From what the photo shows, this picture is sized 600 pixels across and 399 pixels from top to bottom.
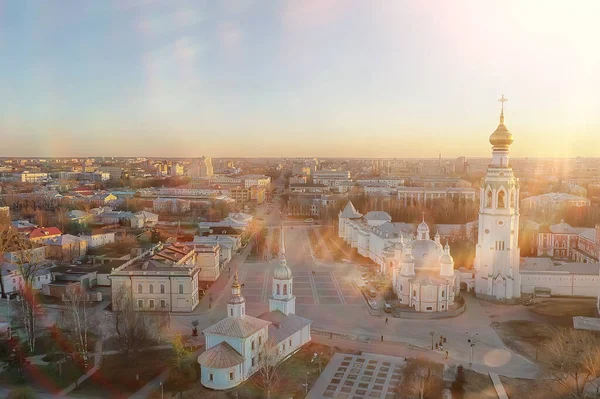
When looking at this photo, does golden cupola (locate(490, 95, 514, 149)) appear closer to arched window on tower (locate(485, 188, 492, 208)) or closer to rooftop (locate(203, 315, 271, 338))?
arched window on tower (locate(485, 188, 492, 208))

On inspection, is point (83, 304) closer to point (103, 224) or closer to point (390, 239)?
point (390, 239)

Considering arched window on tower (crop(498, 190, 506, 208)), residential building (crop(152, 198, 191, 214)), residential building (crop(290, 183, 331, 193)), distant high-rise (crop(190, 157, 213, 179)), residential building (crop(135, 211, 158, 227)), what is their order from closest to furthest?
arched window on tower (crop(498, 190, 506, 208))
residential building (crop(135, 211, 158, 227))
residential building (crop(152, 198, 191, 214))
residential building (crop(290, 183, 331, 193))
distant high-rise (crop(190, 157, 213, 179))

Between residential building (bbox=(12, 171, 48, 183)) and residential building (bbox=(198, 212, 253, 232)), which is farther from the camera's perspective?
residential building (bbox=(12, 171, 48, 183))

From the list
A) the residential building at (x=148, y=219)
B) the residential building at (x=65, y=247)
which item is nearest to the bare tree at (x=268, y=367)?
the residential building at (x=65, y=247)

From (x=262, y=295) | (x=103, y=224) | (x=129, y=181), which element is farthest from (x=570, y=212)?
(x=129, y=181)

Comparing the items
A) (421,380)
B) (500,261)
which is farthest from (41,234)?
(421,380)

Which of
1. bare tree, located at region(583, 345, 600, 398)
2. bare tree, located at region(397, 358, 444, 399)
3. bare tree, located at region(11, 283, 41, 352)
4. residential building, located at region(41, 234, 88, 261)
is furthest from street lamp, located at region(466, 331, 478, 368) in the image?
residential building, located at region(41, 234, 88, 261)

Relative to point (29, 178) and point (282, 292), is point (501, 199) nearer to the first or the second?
point (282, 292)
